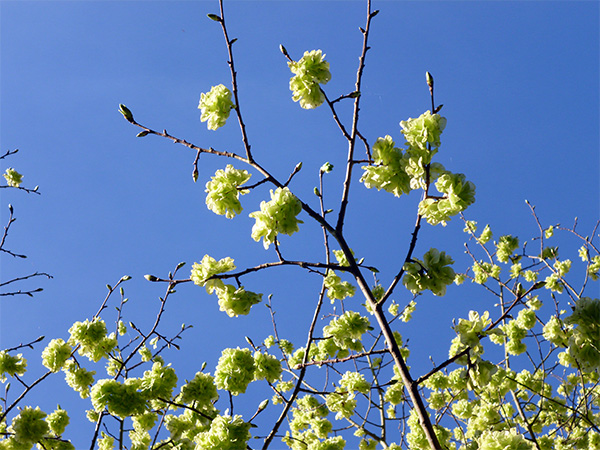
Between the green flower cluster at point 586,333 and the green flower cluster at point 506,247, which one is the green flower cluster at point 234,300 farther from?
the green flower cluster at point 506,247

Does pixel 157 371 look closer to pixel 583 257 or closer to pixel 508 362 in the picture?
pixel 508 362

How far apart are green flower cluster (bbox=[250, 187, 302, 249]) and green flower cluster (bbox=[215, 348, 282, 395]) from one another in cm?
125

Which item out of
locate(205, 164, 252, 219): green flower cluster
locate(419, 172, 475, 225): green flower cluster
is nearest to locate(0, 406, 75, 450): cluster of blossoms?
locate(205, 164, 252, 219): green flower cluster

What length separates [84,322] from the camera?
4.21 meters

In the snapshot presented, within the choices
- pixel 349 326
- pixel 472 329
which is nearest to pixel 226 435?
pixel 349 326

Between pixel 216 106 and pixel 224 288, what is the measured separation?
4.26 ft

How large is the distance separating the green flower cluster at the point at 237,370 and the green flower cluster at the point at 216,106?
1.73 metres

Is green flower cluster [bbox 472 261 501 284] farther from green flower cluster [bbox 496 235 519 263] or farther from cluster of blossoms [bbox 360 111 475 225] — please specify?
cluster of blossoms [bbox 360 111 475 225]

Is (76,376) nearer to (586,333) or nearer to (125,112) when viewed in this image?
(125,112)

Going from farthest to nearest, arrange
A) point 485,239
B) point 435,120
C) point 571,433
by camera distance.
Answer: point 485,239 < point 571,433 < point 435,120

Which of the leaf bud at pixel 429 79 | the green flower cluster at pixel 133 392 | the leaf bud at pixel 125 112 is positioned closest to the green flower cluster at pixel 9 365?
the green flower cluster at pixel 133 392

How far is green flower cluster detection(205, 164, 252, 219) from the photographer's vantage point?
2.78 meters

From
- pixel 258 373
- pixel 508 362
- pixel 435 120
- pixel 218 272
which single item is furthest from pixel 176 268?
pixel 508 362

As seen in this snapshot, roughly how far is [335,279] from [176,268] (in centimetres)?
132
